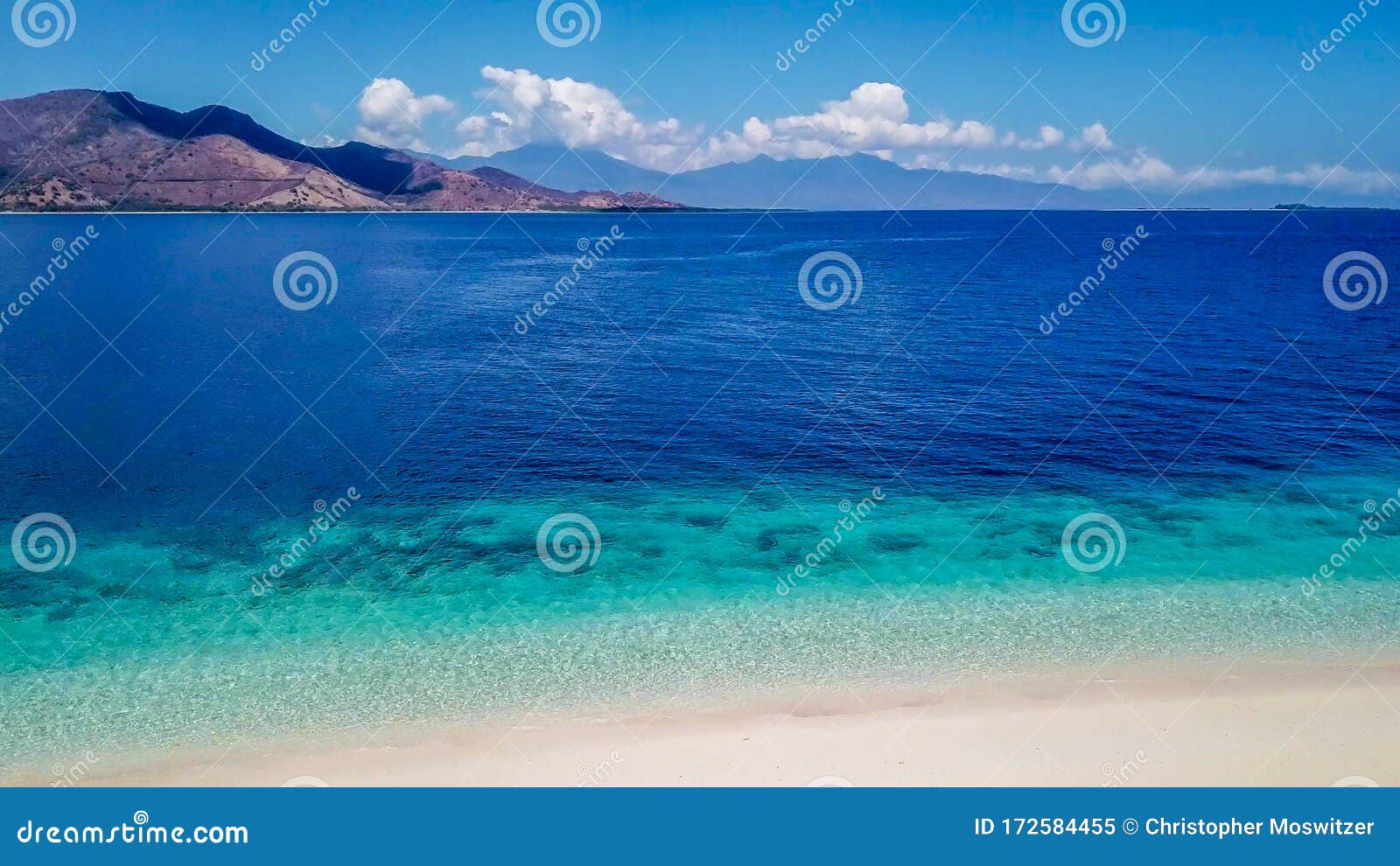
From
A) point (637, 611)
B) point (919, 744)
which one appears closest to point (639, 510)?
point (637, 611)

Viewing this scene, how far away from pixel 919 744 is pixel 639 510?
1427 centimetres

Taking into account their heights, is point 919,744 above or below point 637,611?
below

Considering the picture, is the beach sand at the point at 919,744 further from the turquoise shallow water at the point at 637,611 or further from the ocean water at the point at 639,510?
the ocean water at the point at 639,510

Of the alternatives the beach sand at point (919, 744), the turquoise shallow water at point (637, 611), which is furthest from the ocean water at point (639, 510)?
the beach sand at point (919, 744)

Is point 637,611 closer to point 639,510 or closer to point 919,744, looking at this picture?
point 639,510

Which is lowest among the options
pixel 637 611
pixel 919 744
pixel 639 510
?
pixel 919 744

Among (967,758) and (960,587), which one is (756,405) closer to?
(960,587)

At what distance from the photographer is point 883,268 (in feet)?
360

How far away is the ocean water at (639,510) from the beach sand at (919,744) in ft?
3.12

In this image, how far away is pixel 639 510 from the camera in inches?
1117

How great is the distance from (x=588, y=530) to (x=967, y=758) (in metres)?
14.5

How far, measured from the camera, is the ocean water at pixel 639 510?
19219 mm

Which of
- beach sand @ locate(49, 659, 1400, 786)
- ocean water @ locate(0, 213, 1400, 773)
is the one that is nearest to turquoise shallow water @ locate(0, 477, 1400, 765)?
ocean water @ locate(0, 213, 1400, 773)

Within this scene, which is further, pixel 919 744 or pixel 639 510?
pixel 639 510
